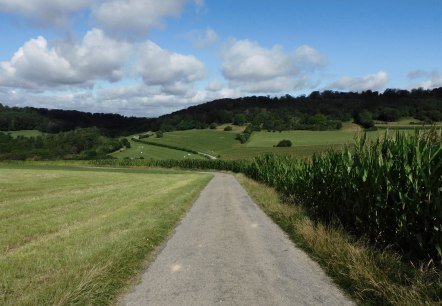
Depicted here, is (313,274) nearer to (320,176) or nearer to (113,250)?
(113,250)

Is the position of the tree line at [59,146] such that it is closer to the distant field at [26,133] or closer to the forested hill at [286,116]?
the distant field at [26,133]

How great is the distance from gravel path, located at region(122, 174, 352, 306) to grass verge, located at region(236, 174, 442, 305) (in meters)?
0.30

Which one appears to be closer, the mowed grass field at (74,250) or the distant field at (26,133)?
the mowed grass field at (74,250)

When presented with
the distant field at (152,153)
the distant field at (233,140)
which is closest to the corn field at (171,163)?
the distant field at (233,140)

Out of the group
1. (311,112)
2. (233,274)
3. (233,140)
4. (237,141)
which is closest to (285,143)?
(237,141)

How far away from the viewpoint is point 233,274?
7.47 metres

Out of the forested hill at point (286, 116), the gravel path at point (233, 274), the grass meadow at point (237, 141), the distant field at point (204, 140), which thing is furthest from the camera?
the forested hill at point (286, 116)

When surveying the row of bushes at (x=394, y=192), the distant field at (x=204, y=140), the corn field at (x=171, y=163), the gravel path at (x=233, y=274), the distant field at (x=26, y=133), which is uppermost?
the row of bushes at (x=394, y=192)

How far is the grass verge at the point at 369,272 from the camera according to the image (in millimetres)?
5695

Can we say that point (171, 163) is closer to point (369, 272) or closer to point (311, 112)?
point (311, 112)

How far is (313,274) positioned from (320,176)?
878 centimetres

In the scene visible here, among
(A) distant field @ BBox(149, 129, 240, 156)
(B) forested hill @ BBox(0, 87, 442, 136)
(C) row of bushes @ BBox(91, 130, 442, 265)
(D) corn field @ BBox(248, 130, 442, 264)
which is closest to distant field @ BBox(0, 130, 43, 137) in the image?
(B) forested hill @ BBox(0, 87, 442, 136)

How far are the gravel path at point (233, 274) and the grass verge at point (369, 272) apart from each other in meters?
0.30

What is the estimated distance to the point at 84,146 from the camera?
5723 inches
